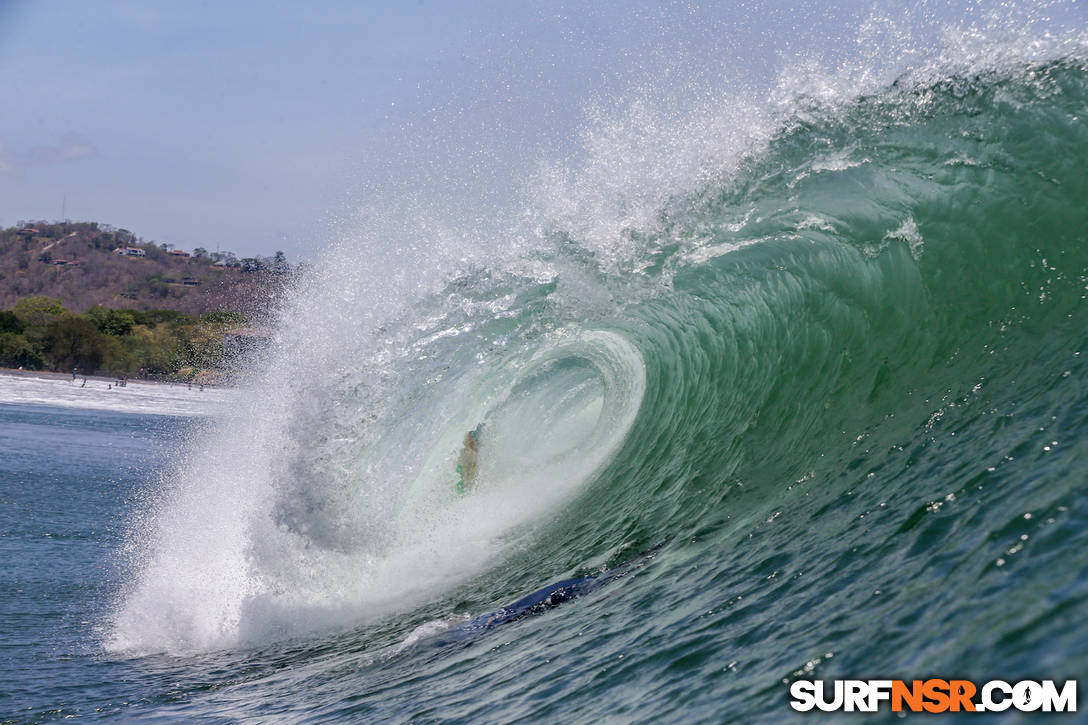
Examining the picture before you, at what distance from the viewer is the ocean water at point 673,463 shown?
5.57 meters

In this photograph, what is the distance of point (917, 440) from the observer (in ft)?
25.3

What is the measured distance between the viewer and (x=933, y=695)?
3988mm

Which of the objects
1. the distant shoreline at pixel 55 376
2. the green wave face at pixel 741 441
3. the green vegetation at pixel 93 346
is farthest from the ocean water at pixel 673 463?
the distant shoreline at pixel 55 376

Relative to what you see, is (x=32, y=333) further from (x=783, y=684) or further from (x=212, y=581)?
(x=783, y=684)

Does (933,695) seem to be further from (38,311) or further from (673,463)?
(38,311)

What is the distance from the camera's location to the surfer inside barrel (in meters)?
13.0

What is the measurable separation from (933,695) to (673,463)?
292 inches

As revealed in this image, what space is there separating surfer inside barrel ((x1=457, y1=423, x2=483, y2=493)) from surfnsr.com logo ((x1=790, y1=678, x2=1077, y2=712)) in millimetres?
8483

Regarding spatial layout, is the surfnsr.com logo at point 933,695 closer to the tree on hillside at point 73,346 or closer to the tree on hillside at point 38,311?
the tree on hillside at point 73,346

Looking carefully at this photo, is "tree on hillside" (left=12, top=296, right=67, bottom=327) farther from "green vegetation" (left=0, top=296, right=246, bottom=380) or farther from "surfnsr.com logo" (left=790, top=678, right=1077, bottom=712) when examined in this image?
"surfnsr.com logo" (left=790, top=678, right=1077, bottom=712)

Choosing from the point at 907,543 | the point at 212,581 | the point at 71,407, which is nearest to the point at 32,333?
the point at 71,407

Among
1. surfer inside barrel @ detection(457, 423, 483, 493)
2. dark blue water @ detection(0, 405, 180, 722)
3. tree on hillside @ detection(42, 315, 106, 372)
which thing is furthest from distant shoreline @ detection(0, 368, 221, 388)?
surfer inside barrel @ detection(457, 423, 483, 493)

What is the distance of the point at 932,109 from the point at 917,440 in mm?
5024

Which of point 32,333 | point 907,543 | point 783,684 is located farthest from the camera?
point 32,333
